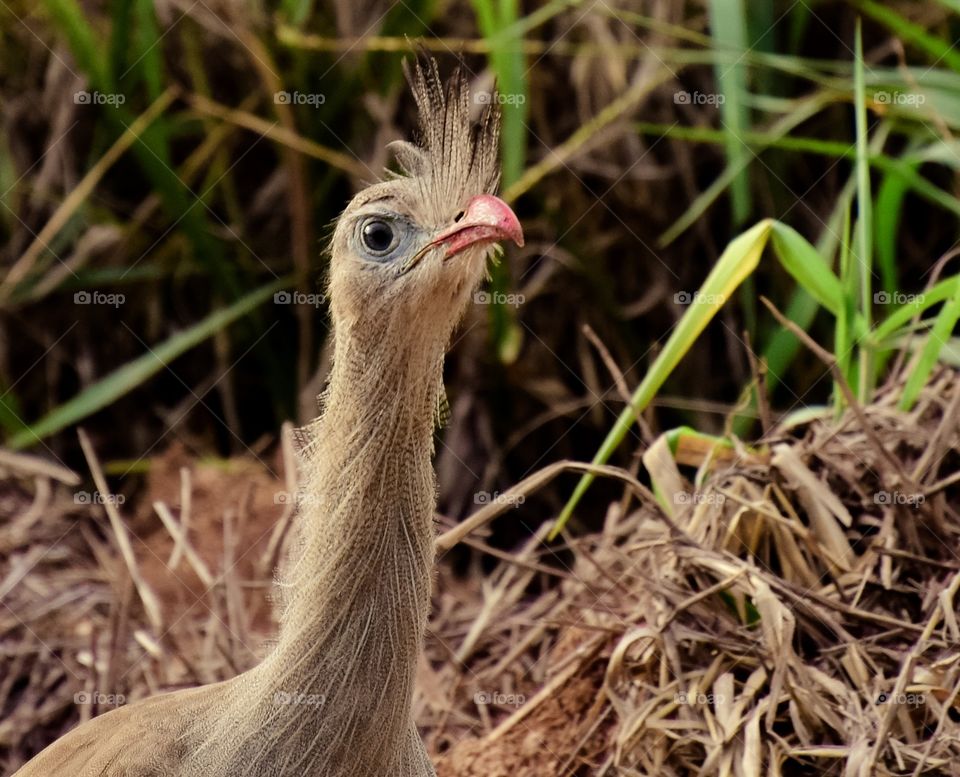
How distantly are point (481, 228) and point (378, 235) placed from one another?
13 centimetres

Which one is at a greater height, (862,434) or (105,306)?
(105,306)

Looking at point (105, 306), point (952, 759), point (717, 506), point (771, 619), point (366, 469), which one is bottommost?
point (952, 759)

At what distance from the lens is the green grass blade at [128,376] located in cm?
280

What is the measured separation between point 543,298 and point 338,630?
1.76m

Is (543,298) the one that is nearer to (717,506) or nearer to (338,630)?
(717,506)

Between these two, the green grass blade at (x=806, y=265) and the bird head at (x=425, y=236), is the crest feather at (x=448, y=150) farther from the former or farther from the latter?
the green grass blade at (x=806, y=265)

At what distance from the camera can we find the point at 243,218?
10.7 ft

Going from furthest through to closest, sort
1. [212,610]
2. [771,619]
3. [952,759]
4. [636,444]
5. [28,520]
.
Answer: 1. [636,444]
2. [28,520]
3. [212,610]
4. [771,619]
5. [952,759]

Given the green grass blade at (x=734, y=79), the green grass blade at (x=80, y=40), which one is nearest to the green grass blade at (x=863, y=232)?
the green grass blade at (x=734, y=79)

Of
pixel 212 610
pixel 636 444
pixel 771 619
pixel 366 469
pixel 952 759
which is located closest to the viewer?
pixel 366 469

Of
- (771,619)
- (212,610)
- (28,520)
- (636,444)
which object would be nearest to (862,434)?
(771,619)

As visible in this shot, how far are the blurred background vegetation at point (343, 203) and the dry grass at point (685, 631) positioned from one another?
60cm

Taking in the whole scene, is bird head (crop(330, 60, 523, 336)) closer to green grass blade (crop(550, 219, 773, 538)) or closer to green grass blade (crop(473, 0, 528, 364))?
green grass blade (crop(550, 219, 773, 538))

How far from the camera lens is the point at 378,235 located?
1.39m
